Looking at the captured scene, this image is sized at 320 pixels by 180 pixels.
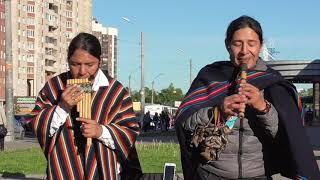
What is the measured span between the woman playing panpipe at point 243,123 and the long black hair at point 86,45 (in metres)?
0.89

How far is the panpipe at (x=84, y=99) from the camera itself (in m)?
4.04

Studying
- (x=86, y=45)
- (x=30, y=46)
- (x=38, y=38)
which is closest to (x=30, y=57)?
(x=30, y=46)

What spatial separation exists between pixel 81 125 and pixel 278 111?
1.28 meters

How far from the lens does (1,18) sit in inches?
4200

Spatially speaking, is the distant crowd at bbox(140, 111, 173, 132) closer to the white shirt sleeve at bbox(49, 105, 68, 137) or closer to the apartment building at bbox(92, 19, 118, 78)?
the white shirt sleeve at bbox(49, 105, 68, 137)

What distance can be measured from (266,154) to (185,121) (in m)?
0.44

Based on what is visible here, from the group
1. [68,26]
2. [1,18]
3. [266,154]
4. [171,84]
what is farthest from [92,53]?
[171,84]

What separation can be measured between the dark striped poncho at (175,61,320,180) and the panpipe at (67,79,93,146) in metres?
0.74

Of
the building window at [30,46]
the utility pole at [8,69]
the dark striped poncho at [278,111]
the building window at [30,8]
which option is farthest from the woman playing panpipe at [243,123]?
the building window at [30,46]

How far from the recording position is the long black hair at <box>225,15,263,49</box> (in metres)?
3.50

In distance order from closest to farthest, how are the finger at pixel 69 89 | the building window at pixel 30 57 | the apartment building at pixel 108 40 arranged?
the finger at pixel 69 89 < the building window at pixel 30 57 < the apartment building at pixel 108 40

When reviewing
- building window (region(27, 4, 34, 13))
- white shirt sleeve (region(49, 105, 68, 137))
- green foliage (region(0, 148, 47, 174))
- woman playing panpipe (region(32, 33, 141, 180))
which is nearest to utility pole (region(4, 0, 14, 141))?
green foliage (region(0, 148, 47, 174))

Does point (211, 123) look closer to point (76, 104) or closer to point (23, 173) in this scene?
point (76, 104)

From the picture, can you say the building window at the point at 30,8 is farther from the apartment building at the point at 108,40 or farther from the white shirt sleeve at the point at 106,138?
the white shirt sleeve at the point at 106,138
